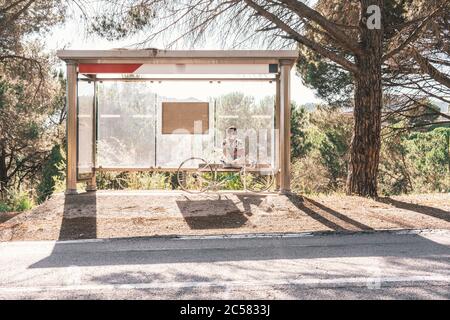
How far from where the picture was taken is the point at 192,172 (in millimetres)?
12781

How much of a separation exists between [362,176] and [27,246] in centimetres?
762

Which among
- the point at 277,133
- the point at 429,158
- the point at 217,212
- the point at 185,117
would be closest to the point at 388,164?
the point at 429,158

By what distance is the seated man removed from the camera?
12602 mm

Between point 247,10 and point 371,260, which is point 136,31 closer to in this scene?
point 247,10

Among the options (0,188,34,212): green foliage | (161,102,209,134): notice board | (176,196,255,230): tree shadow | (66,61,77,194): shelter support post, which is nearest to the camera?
(176,196,255,230): tree shadow

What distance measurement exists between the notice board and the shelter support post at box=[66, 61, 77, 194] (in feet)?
6.46

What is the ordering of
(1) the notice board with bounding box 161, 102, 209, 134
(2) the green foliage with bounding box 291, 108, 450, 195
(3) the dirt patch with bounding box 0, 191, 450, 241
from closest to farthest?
(3) the dirt patch with bounding box 0, 191, 450, 241 < (1) the notice board with bounding box 161, 102, 209, 134 < (2) the green foliage with bounding box 291, 108, 450, 195

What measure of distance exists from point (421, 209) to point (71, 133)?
22.5 feet

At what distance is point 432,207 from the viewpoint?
36.6ft

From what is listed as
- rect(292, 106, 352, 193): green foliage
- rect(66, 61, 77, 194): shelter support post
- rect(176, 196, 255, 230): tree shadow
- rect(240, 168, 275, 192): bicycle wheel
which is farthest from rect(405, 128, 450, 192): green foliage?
rect(66, 61, 77, 194): shelter support post

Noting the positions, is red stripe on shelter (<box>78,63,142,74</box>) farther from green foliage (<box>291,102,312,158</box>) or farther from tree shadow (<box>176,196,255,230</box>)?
green foliage (<box>291,102,312,158</box>)

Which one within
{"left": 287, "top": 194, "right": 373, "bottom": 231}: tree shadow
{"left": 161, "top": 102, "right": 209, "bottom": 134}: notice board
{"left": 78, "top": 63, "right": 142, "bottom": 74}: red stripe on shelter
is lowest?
{"left": 287, "top": 194, "right": 373, "bottom": 231}: tree shadow

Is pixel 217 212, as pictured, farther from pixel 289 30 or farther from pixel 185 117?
pixel 289 30

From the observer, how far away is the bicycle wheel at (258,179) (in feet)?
40.9
